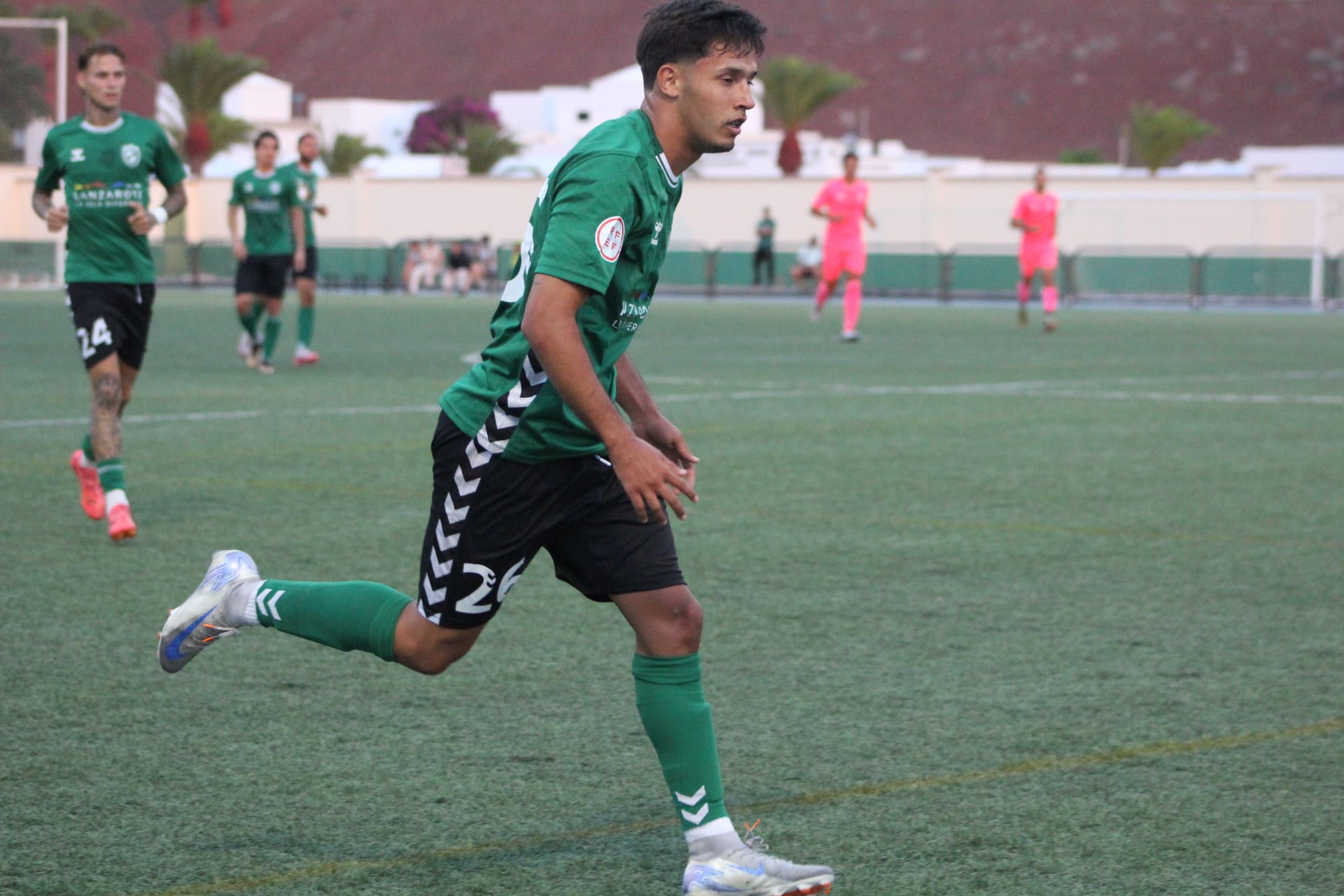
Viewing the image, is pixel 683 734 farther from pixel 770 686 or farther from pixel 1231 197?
pixel 1231 197

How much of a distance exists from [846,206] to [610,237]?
2079 centimetres

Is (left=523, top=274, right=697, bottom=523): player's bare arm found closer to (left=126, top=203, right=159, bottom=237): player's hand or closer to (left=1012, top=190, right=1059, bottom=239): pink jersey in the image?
(left=126, top=203, right=159, bottom=237): player's hand

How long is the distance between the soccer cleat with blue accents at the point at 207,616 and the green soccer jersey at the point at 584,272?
82 cm

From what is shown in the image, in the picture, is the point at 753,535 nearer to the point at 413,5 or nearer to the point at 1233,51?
the point at 1233,51

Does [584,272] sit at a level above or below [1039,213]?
below

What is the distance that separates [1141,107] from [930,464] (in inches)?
3247

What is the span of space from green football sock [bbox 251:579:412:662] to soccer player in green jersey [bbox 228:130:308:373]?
13094mm

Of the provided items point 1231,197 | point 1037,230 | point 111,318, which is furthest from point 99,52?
point 1231,197

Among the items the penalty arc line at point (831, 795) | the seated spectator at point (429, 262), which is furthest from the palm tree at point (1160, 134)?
the penalty arc line at point (831, 795)

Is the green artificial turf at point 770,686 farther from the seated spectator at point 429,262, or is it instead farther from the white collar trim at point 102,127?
the seated spectator at point 429,262

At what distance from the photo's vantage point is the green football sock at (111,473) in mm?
7812

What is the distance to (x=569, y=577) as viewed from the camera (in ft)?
12.9

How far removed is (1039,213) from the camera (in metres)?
27.7

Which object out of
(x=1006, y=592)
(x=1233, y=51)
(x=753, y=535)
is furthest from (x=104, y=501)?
(x=1233, y=51)
